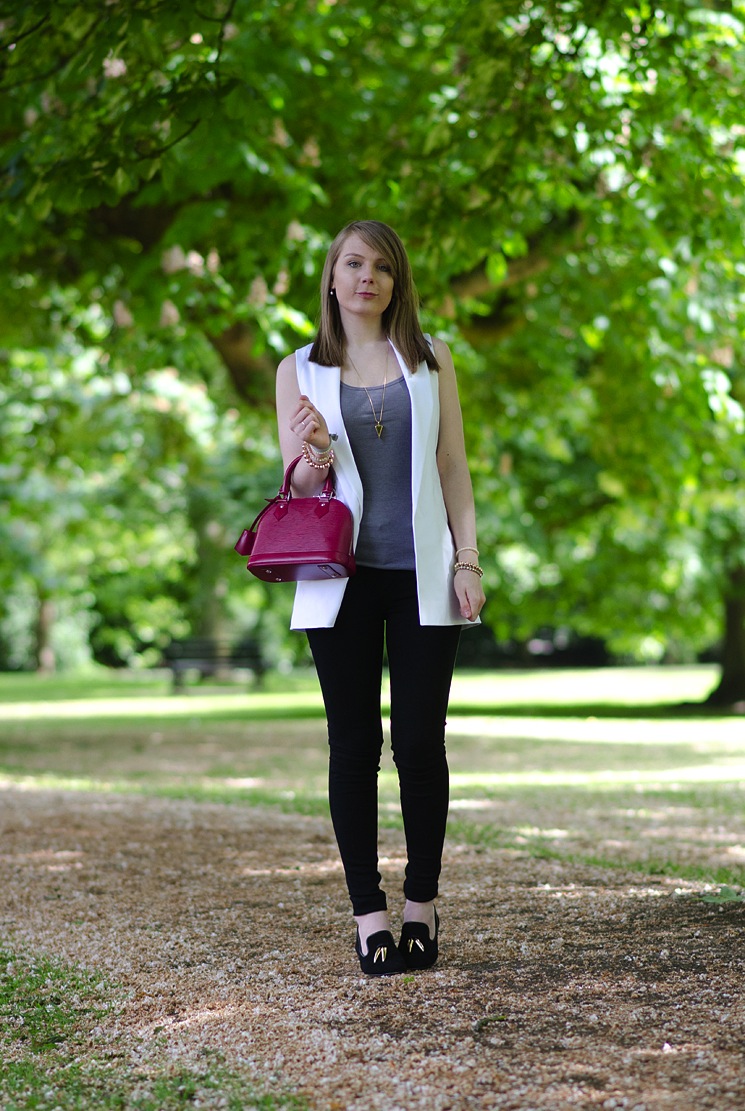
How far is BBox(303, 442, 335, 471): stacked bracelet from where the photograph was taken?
11.6 ft

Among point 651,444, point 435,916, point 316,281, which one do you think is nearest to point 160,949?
point 435,916

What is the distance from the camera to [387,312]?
3803mm

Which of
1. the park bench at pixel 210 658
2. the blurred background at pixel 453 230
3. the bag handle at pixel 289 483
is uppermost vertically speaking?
the blurred background at pixel 453 230

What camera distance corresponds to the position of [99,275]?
10.5 metres

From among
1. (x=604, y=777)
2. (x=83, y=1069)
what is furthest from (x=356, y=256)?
(x=604, y=777)

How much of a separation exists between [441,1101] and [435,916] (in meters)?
1.10

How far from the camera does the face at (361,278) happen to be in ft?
12.1

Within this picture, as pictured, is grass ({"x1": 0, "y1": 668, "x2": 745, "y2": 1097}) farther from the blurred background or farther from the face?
the blurred background

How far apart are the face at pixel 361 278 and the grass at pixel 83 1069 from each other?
2.08 meters

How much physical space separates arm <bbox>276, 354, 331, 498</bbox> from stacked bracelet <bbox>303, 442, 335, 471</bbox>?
0.05ft

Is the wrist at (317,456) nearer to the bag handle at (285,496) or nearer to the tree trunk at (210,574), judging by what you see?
the bag handle at (285,496)

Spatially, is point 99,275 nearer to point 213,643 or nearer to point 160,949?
point 160,949

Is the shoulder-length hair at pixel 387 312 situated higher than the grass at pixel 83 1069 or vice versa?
the shoulder-length hair at pixel 387 312

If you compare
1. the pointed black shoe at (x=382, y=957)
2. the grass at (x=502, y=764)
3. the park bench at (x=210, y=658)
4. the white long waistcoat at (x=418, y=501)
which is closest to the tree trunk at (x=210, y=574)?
the park bench at (x=210, y=658)
